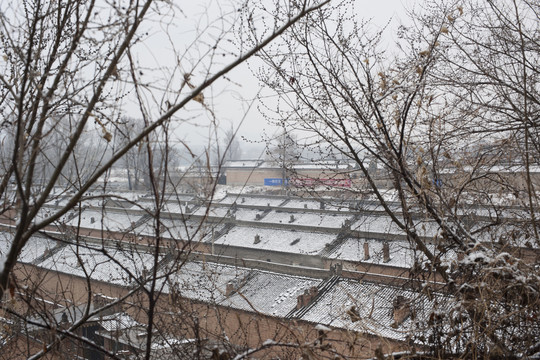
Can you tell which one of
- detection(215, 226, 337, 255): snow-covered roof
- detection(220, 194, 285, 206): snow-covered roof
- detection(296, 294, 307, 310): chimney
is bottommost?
detection(296, 294, 307, 310): chimney

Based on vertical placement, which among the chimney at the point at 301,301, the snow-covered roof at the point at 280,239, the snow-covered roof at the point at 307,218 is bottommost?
the chimney at the point at 301,301

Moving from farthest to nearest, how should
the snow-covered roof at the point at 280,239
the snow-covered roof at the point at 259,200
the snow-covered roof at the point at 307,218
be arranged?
the snow-covered roof at the point at 259,200
the snow-covered roof at the point at 307,218
the snow-covered roof at the point at 280,239

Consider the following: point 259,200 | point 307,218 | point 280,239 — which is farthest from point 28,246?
point 259,200

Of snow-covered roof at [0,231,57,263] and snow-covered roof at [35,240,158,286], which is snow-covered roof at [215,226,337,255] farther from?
snow-covered roof at [0,231,57,263]

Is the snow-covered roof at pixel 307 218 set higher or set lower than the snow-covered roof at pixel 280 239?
higher

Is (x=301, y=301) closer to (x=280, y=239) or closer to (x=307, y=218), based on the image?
(x=280, y=239)

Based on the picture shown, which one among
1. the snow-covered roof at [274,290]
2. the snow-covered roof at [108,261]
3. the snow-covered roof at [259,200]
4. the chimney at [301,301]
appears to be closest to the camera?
the snow-covered roof at [108,261]

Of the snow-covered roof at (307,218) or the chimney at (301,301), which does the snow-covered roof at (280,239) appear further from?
the chimney at (301,301)

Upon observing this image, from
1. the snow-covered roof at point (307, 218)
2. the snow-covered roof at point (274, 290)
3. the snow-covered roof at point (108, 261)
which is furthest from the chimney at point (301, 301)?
the snow-covered roof at point (307, 218)

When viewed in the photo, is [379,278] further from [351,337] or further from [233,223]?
[351,337]

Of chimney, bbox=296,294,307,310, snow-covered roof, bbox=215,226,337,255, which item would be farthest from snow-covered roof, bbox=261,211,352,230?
chimney, bbox=296,294,307,310

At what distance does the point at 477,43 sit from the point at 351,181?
240 cm

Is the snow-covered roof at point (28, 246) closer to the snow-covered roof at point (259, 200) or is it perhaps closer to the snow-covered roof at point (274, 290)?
the snow-covered roof at point (274, 290)

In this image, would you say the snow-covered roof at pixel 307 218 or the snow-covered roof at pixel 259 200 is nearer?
the snow-covered roof at pixel 307 218
